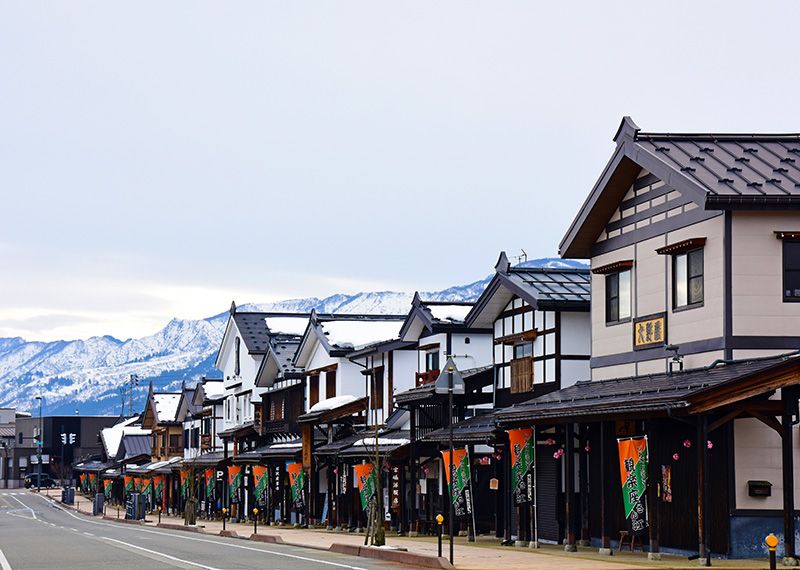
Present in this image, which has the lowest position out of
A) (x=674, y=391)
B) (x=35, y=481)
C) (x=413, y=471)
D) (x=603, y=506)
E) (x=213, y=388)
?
(x=35, y=481)

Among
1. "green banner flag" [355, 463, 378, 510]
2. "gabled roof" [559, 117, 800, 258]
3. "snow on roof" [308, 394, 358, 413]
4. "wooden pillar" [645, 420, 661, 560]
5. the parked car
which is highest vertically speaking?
"gabled roof" [559, 117, 800, 258]

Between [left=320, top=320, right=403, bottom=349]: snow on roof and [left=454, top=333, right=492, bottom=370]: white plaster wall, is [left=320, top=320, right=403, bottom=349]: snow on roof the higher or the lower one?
the higher one

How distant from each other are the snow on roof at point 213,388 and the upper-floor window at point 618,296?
5681cm

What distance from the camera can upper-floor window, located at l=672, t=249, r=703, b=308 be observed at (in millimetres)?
26891

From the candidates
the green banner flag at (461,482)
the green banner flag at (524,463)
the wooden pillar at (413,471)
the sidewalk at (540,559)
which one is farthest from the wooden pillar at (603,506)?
the wooden pillar at (413,471)

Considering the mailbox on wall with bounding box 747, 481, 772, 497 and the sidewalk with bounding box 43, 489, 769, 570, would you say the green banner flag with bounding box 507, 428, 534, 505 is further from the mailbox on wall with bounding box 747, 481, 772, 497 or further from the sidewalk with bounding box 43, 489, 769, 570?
the mailbox on wall with bounding box 747, 481, 772, 497

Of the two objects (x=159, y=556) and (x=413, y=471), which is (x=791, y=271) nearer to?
(x=159, y=556)

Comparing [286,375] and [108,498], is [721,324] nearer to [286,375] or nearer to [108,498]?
[286,375]

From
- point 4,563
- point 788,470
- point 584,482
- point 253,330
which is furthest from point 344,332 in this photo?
point 788,470

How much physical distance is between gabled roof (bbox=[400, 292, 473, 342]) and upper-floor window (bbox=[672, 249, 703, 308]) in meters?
15.1

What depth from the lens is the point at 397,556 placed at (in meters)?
28.0

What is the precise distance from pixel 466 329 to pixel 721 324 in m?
17.4

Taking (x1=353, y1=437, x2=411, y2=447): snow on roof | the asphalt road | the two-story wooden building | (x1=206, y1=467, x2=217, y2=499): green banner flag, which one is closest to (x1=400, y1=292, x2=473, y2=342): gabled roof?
(x1=353, y1=437, x2=411, y2=447): snow on roof

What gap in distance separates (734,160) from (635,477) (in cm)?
741
